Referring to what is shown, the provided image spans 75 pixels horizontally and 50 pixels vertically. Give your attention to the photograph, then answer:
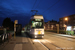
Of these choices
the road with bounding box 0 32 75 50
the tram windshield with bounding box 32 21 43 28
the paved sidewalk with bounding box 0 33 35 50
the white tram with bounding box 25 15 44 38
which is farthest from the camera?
the tram windshield with bounding box 32 21 43 28

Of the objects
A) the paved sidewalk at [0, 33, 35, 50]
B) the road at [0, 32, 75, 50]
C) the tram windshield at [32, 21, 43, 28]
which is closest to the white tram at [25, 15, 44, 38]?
the tram windshield at [32, 21, 43, 28]

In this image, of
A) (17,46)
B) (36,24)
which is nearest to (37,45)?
(17,46)

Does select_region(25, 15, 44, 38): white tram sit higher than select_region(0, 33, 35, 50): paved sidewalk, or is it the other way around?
select_region(25, 15, 44, 38): white tram

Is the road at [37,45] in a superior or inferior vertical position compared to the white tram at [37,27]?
inferior

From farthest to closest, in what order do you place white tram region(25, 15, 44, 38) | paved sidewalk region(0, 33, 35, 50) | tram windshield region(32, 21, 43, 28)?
tram windshield region(32, 21, 43, 28) < white tram region(25, 15, 44, 38) < paved sidewalk region(0, 33, 35, 50)

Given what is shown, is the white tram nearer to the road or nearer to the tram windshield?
the tram windshield

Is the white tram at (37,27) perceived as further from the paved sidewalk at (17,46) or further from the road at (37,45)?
the paved sidewalk at (17,46)

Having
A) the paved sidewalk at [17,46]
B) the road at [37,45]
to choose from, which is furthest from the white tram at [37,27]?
the paved sidewalk at [17,46]

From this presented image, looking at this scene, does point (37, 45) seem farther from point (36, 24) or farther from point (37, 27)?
point (36, 24)

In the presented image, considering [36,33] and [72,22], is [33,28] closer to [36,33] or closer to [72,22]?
[36,33]

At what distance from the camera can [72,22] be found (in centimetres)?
7450

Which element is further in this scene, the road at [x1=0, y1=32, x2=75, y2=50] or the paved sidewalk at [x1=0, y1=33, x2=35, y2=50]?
the road at [x1=0, y1=32, x2=75, y2=50]

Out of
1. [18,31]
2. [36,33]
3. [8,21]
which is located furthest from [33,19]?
[8,21]

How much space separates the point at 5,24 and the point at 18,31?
5273 cm
